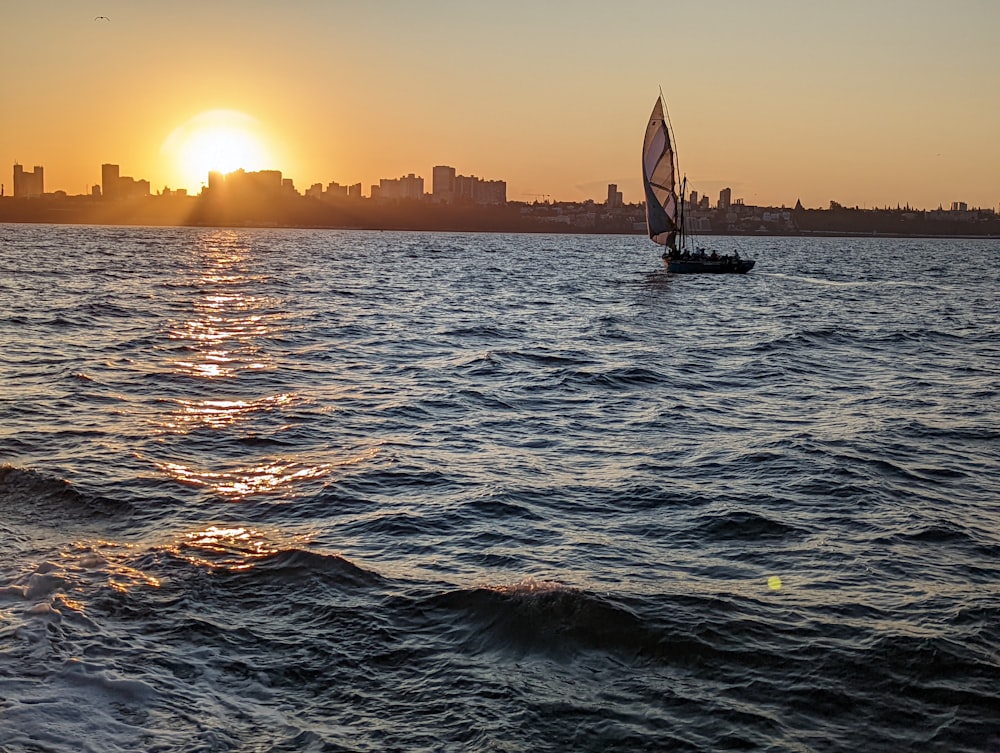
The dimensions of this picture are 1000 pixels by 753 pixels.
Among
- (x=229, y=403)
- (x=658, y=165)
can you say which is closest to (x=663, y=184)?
(x=658, y=165)

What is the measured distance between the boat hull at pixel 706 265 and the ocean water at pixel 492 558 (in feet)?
174

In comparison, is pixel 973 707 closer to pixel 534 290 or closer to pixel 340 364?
pixel 340 364

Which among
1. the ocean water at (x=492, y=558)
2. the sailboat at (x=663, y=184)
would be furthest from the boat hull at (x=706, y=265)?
the ocean water at (x=492, y=558)

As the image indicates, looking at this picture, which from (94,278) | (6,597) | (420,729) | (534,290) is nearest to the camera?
(420,729)

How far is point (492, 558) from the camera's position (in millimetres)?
10938

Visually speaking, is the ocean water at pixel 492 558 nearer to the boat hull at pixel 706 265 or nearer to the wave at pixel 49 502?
the wave at pixel 49 502

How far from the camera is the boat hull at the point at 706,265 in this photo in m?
79.1

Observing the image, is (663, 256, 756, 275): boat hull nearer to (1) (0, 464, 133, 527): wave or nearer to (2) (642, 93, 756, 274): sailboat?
(2) (642, 93, 756, 274): sailboat

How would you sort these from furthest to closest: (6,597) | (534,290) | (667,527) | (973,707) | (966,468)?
(534,290), (966,468), (667,527), (6,597), (973,707)

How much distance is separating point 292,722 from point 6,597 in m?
3.70

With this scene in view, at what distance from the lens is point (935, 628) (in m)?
9.17

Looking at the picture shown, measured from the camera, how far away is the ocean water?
7.48 m

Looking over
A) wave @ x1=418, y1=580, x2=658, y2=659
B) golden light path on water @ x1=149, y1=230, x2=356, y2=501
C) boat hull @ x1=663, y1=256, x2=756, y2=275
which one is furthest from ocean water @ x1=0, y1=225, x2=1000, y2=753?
boat hull @ x1=663, y1=256, x2=756, y2=275

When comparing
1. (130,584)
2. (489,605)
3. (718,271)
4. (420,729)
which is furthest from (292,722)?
(718,271)
